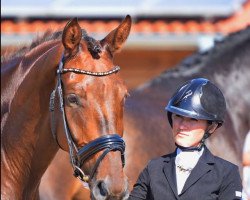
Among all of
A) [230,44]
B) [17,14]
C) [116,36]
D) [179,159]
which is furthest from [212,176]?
[17,14]

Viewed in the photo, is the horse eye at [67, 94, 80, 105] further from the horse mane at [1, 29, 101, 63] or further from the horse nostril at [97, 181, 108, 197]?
the horse nostril at [97, 181, 108, 197]

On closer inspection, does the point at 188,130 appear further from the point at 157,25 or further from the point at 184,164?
the point at 157,25

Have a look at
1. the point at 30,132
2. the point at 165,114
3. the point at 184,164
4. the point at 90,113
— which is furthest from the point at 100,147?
the point at 165,114

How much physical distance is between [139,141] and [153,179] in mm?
1818

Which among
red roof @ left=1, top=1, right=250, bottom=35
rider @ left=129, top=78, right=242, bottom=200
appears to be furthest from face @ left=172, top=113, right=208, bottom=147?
red roof @ left=1, top=1, right=250, bottom=35

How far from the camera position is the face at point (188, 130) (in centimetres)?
359

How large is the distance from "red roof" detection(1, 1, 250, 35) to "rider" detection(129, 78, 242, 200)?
5.53 metres

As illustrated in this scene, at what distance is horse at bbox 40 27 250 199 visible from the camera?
506 centimetres

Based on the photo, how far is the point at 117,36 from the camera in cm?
416

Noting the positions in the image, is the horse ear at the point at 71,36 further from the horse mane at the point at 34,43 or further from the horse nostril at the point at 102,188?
the horse nostril at the point at 102,188

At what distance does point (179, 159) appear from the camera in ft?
11.8

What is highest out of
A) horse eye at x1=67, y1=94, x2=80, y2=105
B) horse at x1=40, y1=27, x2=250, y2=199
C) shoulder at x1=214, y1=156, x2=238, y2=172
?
horse eye at x1=67, y1=94, x2=80, y2=105

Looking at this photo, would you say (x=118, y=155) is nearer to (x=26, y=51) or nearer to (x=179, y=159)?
(x=179, y=159)

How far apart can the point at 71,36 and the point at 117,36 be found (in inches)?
11.5
